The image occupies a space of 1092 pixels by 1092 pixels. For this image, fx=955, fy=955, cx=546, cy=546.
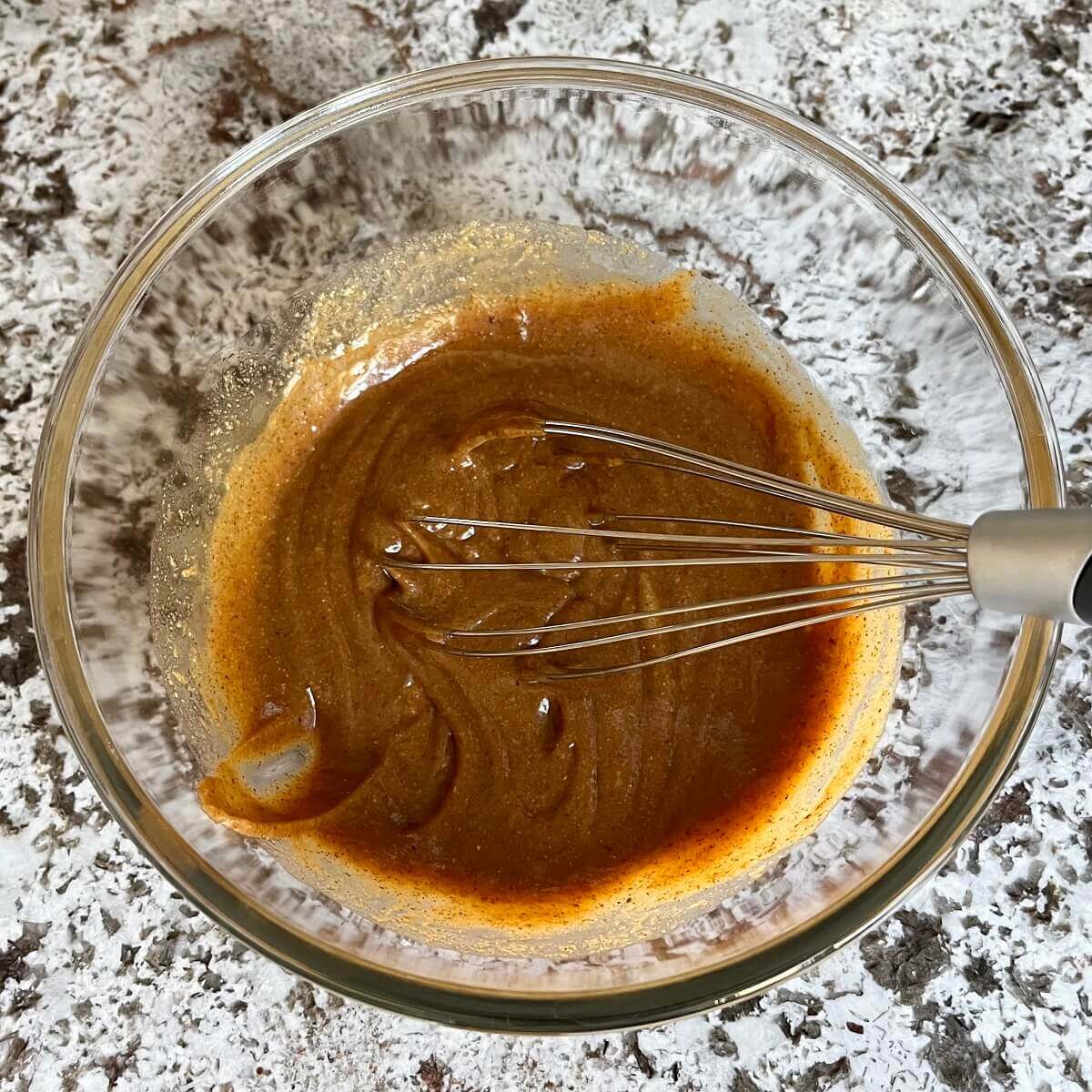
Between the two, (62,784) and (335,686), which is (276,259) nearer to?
(335,686)

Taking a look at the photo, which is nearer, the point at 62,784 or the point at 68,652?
the point at 68,652

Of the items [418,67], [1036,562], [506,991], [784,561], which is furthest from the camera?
[418,67]

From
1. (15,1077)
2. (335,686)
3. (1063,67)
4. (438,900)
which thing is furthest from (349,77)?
(15,1077)

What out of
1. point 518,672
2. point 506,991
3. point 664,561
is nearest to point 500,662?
point 518,672

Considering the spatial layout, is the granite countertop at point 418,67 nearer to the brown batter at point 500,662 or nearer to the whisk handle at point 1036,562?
the brown batter at point 500,662

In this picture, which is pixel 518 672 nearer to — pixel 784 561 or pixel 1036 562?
pixel 784 561

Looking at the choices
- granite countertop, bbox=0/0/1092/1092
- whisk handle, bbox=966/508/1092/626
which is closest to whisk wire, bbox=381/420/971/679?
whisk handle, bbox=966/508/1092/626

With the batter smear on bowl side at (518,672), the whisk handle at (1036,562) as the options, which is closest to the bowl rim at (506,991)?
the batter smear on bowl side at (518,672)

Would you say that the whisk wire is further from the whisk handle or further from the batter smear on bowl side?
the whisk handle
